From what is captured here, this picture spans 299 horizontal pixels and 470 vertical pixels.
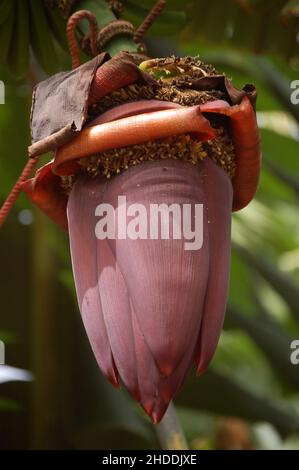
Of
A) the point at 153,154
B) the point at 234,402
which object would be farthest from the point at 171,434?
the point at 153,154

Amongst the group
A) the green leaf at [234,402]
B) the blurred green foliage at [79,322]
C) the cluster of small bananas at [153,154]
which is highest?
the cluster of small bananas at [153,154]

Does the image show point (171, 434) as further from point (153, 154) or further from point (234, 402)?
point (153, 154)

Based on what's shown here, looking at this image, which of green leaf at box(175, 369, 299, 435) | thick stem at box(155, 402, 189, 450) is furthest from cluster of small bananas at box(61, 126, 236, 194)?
green leaf at box(175, 369, 299, 435)

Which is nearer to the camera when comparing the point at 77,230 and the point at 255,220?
the point at 77,230

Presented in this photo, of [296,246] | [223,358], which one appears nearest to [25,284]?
[223,358]

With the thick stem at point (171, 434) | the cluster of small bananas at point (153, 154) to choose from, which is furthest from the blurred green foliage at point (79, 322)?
the cluster of small bananas at point (153, 154)

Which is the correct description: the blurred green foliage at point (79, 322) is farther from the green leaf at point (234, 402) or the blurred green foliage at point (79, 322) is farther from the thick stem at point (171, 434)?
the thick stem at point (171, 434)

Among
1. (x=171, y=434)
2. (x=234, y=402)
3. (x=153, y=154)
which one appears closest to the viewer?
(x=153, y=154)
